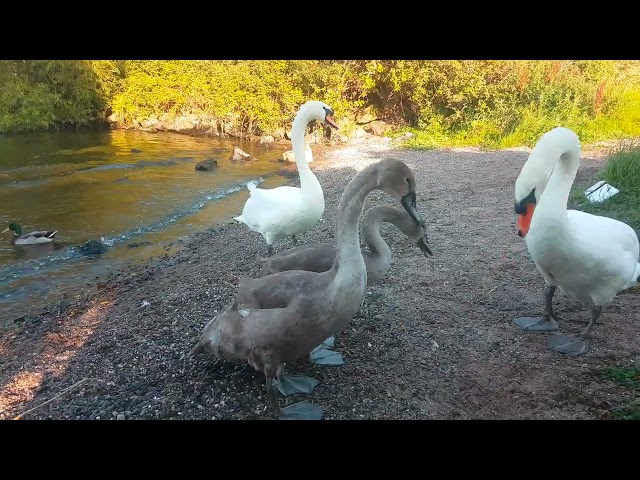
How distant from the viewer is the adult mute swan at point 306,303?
3.37 meters

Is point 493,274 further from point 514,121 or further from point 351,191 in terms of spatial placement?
point 514,121

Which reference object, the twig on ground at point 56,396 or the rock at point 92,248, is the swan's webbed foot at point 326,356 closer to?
the twig on ground at point 56,396

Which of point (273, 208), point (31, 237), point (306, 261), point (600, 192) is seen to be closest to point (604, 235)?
point (306, 261)

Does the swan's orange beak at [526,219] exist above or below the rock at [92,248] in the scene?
above

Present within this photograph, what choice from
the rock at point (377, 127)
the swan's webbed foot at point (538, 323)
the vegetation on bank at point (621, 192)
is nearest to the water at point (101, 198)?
the rock at point (377, 127)

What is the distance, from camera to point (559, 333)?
4.69 meters

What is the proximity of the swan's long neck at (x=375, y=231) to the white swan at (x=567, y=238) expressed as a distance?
1.23 metres

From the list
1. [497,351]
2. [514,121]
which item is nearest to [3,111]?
[514,121]

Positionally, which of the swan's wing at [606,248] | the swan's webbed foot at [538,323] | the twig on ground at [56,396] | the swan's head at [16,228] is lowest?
the swan's head at [16,228]

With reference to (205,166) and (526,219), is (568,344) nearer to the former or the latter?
(526,219)

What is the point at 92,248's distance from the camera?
8891 millimetres

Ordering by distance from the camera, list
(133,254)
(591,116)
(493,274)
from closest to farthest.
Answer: (493,274) < (133,254) < (591,116)

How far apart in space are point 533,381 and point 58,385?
12.8ft

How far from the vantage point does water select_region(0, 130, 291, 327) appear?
322 inches
